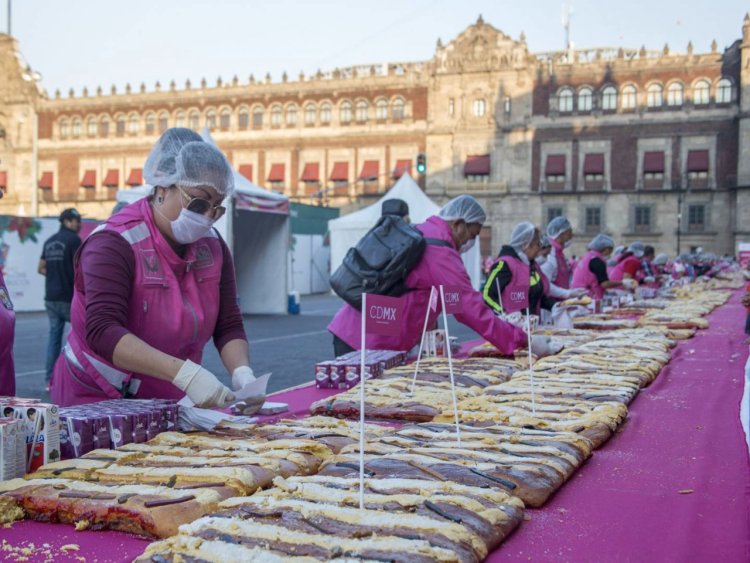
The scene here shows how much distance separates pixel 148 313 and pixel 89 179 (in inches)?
2380

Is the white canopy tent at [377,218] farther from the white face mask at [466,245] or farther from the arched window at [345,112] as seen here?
the arched window at [345,112]

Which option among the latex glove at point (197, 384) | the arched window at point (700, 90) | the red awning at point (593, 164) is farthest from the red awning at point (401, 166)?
the latex glove at point (197, 384)

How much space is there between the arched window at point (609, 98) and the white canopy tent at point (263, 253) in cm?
3639

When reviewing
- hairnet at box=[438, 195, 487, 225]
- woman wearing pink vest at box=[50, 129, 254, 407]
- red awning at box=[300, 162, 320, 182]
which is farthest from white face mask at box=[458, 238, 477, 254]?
red awning at box=[300, 162, 320, 182]

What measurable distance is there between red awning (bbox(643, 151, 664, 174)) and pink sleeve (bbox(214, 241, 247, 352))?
49.3 m

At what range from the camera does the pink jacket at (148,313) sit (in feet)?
10.4

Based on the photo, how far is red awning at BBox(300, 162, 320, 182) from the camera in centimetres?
5366

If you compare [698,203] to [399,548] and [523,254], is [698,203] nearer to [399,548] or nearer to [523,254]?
[523,254]

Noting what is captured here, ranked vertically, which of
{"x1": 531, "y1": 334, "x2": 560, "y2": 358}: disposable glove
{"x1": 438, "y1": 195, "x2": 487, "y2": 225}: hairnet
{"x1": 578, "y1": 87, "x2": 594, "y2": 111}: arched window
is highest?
{"x1": 578, "y1": 87, "x2": 594, "y2": 111}: arched window

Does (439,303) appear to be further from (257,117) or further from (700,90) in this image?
(257,117)

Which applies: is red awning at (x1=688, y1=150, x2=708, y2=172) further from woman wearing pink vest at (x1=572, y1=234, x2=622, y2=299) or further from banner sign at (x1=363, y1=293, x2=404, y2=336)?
banner sign at (x1=363, y1=293, x2=404, y2=336)

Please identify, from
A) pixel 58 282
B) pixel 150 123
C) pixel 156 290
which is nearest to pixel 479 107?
pixel 150 123

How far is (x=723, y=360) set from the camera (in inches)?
218

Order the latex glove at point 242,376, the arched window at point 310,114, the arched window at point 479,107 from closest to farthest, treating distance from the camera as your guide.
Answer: the latex glove at point 242,376 → the arched window at point 479,107 → the arched window at point 310,114
